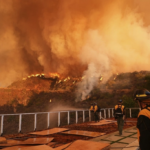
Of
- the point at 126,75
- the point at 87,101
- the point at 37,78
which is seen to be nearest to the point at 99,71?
the point at 87,101

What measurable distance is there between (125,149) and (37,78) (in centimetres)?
6387

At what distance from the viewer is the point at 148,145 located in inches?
63.9

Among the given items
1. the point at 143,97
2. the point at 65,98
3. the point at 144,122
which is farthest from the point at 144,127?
the point at 65,98

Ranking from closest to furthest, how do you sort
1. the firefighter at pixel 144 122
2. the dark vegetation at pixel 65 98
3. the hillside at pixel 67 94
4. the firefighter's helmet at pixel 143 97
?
the firefighter at pixel 144 122 < the firefighter's helmet at pixel 143 97 < the dark vegetation at pixel 65 98 < the hillside at pixel 67 94

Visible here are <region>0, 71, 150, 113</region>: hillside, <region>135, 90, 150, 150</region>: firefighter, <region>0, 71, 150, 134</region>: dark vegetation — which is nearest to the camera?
<region>135, 90, 150, 150</region>: firefighter

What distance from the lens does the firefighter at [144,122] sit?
5.38 ft

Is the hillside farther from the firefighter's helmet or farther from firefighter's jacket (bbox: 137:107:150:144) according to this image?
firefighter's jacket (bbox: 137:107:150:144)

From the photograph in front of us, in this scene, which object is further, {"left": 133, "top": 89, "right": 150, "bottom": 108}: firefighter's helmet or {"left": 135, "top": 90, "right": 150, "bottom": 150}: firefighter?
{"left": 133, "top": 89, "right": 150, "bottom": 108}: firefighter's helmet

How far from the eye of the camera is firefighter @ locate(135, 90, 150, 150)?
164cm

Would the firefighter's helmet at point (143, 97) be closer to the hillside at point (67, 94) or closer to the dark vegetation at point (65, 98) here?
the dark vegetation at point (65, 98)

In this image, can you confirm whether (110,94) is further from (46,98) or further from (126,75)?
(46,98)

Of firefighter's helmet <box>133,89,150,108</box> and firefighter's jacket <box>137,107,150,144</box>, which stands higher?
firefighter's helmet <box>133,89,150,108</box>

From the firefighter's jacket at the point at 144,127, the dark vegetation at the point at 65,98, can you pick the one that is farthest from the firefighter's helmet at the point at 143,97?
the dark vegetation at the point at 65,98

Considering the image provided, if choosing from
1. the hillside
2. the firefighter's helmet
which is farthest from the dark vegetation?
the firefighter's helmet
